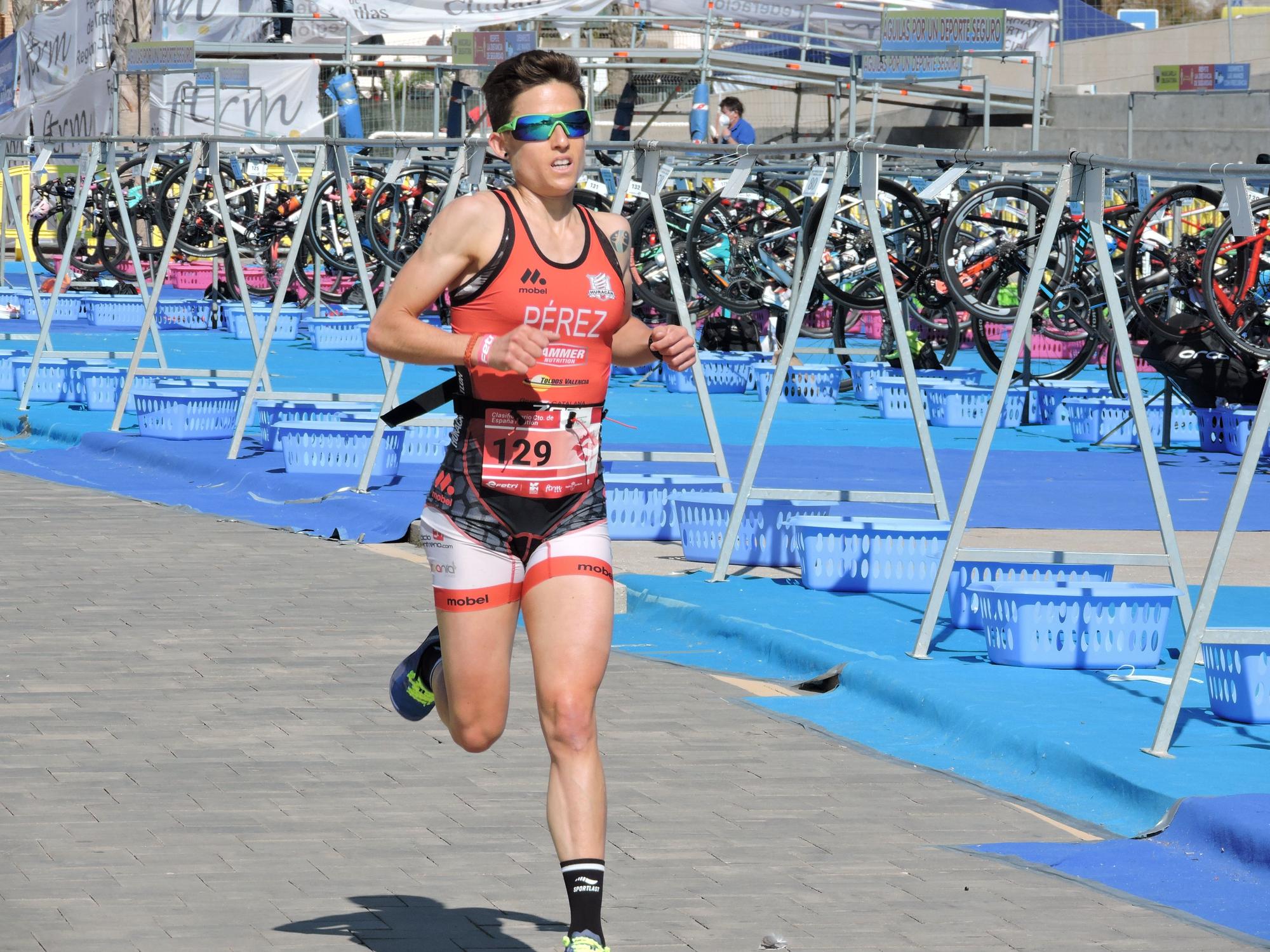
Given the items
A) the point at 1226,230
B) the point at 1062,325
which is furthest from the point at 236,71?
the point at 1226,230

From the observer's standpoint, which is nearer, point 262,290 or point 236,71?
point 262,290

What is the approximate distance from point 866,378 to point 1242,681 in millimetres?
13063

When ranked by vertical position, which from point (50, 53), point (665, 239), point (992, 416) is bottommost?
point (992, 416)

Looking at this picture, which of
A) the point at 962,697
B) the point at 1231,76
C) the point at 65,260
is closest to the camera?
the point at 962,697

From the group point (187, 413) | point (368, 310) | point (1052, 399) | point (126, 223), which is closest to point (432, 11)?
point (126, 223)

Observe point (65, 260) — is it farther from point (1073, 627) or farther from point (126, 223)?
point (1073, 627)

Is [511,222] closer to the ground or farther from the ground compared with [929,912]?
farther from the ground

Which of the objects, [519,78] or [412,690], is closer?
[519,78]

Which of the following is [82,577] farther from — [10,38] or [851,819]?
[10,38]

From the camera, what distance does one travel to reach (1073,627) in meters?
7.82

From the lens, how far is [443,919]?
4.84 metres

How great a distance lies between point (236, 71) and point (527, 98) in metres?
27.4

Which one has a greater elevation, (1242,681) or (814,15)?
(814,15)

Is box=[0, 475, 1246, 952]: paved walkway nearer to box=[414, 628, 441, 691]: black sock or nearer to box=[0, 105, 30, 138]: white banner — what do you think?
box=[414, 628, 441, 691]: black sock
